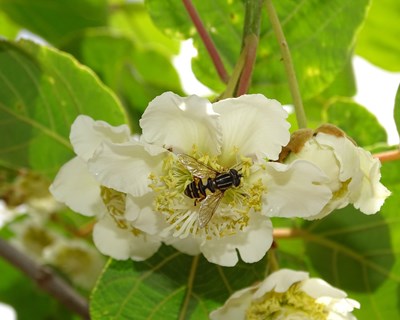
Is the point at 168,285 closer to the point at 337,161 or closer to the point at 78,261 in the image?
the point at 337,161

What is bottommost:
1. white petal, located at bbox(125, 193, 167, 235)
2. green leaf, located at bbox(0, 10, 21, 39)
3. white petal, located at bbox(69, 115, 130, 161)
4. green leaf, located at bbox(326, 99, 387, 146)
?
white petal, located at bbox(125, 193, 167, 235)

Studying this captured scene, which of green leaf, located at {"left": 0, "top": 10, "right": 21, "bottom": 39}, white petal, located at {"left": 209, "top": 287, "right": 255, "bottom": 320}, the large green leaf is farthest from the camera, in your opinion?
green leaf, located at {"left": 0, "top": 10, "right": 21, "bottom": 39}

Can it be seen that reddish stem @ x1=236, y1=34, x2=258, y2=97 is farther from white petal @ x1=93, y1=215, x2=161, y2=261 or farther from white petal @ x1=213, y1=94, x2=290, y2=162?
white petal @ x1=93, y1=215, x2=161, y2=261

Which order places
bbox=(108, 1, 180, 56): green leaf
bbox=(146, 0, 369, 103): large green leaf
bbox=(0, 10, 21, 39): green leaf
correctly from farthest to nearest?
bbox=(108, 1, 180, 56): green leaf → bbox=(0, 10, 21, 39): green leaf → bbox=(146, 0, 369, 103): large green leaf

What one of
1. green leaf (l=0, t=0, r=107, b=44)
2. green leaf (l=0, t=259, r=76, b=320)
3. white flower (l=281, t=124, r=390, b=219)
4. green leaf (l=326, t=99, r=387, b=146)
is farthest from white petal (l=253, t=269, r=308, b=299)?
green leaf (l=0, t=0, r=107, b=44)

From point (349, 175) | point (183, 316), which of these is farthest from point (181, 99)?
point (183, 316)
